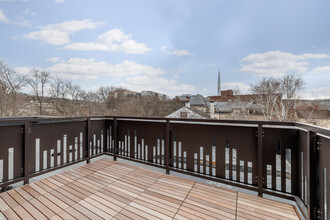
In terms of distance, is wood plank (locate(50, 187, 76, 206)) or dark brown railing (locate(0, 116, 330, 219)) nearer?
dark brown railing (locate(0, 116, 330, 219))

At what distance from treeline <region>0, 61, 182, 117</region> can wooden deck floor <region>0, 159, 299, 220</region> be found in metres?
18.4

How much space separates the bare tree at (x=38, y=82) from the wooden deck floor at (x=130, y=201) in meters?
20.6

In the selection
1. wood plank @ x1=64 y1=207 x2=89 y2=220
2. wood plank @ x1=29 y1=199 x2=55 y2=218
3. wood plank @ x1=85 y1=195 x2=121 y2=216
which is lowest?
wood plank @ x1=85 y1=195 x2=121 y2=216

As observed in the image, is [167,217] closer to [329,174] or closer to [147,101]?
[329,174]

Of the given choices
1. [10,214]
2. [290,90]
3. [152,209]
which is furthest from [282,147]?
[290,90]


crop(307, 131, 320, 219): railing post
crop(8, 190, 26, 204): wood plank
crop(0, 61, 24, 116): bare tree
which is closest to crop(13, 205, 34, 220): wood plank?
crop(8, 190, 26, 204): wood plank

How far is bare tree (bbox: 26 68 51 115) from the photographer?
1847 centimetres

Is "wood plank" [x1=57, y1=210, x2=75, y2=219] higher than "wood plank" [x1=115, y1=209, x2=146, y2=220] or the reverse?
higher

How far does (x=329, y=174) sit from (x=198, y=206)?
116 cm

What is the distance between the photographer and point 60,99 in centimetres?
2112

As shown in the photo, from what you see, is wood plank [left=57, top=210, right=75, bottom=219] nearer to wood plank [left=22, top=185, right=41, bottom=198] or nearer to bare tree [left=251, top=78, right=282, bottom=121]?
wood plank [left=22, top=185, right=41, bottom=198]

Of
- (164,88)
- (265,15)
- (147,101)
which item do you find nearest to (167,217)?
(265,15)

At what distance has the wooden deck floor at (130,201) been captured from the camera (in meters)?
1.58

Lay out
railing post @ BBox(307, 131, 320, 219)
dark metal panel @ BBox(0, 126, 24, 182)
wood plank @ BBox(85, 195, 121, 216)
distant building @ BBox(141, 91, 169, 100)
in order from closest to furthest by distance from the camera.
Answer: railing post @ BBox(307, 131, 320, 219)
wood plank @ BBox(85, 195, 121, 216)
dark metal panel @ BBox(0, 126, 24, 182)
distant building @ BBox(141, 91, 169, 100)
